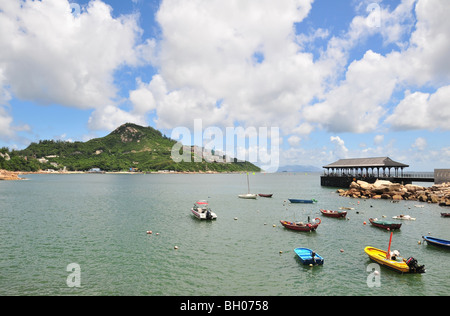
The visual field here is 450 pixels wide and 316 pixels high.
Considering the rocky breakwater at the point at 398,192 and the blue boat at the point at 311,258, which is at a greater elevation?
the rocky breakwater at the point at 398,192

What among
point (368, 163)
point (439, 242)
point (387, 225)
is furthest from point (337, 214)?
point (368, 163)

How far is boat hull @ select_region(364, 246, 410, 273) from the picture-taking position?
74.7ft

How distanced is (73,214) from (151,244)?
2743 centimetres

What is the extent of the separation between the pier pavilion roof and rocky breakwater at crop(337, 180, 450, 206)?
35.6ft

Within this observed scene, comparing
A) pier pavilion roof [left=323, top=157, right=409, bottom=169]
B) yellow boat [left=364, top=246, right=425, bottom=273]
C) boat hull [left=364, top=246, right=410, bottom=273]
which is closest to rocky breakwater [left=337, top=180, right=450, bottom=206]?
pier pavilion roof [left=323, top=157, right=409, bottom=169]

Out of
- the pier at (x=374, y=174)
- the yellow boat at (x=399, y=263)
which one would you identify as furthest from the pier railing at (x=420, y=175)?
the yellow boat at (x=399, y=263)

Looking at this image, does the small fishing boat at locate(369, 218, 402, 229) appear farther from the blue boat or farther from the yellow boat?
the blue boat

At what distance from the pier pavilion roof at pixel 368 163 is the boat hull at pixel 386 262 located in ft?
250

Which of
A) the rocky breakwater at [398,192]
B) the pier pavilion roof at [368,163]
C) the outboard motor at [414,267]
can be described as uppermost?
the pier pavilion roof at [368,163]

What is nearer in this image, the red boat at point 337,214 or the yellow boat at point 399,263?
the yellow boat at point 399,263

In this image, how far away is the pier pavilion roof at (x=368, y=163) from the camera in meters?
90.1

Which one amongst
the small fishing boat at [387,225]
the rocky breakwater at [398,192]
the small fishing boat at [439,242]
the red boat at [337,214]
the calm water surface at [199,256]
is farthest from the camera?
the rocky breakwater at [398,192]

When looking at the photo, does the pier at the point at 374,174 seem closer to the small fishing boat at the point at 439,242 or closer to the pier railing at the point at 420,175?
the pier railing at the point at 420,175
